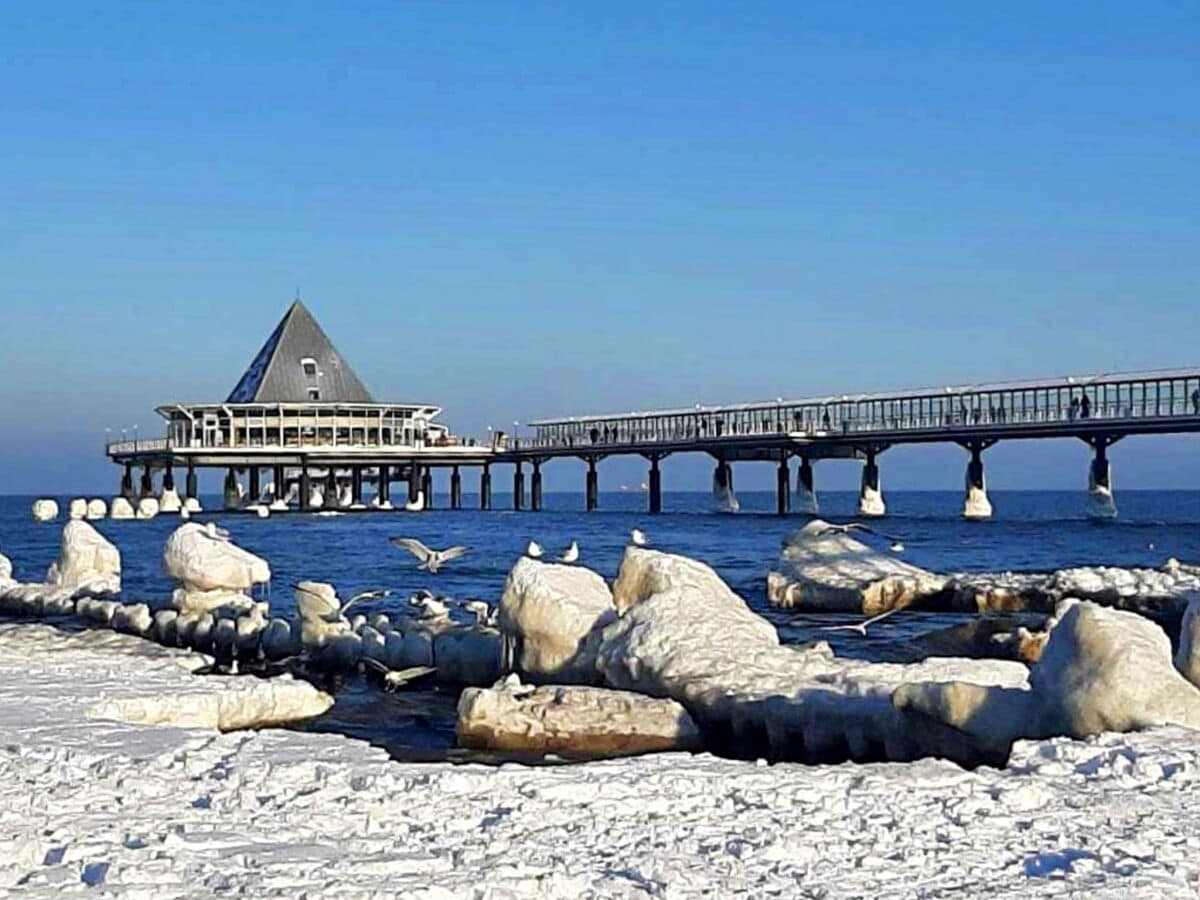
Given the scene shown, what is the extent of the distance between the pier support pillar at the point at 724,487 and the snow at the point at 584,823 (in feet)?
229

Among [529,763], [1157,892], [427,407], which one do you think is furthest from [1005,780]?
[427,407]

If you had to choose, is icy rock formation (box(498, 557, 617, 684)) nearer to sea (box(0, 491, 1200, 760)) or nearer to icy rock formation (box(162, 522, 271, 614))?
sea (box(0, 491, 1200, 760))

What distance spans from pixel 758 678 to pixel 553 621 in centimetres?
294

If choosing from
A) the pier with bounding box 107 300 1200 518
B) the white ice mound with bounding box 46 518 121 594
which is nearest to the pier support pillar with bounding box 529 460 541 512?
the pier with bounding box 107 300 1200 518

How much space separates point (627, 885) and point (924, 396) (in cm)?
6322

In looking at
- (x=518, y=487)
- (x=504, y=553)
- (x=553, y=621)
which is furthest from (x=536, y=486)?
(x=553, y=621)

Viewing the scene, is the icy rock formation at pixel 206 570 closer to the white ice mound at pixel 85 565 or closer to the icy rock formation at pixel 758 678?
the white ice mound at pixel 85 565

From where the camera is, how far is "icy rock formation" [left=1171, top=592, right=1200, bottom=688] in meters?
12.1

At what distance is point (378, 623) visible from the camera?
2062 centimetres

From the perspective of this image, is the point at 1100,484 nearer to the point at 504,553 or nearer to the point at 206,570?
the point at 504,553

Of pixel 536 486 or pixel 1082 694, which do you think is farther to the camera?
pixel 536 486

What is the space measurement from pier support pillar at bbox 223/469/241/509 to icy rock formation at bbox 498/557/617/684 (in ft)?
246

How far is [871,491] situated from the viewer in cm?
7200

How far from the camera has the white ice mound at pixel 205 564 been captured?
24578mm
